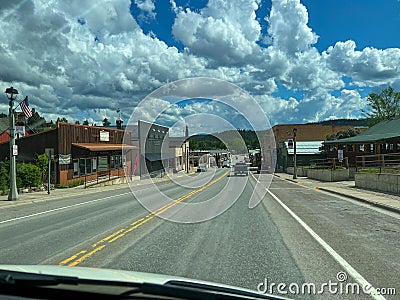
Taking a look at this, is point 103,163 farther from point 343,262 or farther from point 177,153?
point 343,262

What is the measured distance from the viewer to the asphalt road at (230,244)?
699 centimetres

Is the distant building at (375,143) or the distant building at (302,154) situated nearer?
the distant building at (375,143)

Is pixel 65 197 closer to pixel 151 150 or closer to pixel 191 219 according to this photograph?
pixel 191 219

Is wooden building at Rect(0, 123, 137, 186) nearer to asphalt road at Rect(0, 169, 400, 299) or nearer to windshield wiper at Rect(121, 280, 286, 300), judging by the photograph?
asphalt road at Rect(0, 169, 400, 299)

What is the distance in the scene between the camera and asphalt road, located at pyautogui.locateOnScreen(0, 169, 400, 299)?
275 inches

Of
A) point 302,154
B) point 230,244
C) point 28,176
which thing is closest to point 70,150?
point 28,176

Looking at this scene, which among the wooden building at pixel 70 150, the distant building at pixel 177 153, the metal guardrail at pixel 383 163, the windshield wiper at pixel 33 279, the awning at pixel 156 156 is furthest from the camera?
the distant building at pixel 177 153

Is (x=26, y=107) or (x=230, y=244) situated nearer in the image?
(x=230, y=244)

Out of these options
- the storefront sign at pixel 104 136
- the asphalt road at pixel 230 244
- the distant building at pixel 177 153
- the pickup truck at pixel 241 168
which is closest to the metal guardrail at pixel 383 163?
the asphalt road at pixel 230 244

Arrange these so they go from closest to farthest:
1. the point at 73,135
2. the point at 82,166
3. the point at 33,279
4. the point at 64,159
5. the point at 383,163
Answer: the point at 33,279 → the point at 383,163 → the point at 64,159 → the point at 73,135 → the point at 82,166

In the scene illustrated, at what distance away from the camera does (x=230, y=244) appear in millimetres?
9500

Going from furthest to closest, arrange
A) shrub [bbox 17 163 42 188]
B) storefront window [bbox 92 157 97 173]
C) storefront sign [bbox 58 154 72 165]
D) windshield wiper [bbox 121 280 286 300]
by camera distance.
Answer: storefront window [bbox 92 157 97 173], storefront sign [bbox 58 154 72 165], shrub [bbox 17 163 42 188], windshield wiper [bbox 121 280 286 300]

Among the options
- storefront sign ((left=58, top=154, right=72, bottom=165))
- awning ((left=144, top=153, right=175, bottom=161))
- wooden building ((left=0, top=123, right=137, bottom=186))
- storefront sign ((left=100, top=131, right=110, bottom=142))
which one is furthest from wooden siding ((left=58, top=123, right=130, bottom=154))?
awning ((left=144, top=153, right=175, bottom=161))

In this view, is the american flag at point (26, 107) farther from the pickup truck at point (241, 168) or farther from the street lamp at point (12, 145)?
the pickup truck at point (241, 168)
